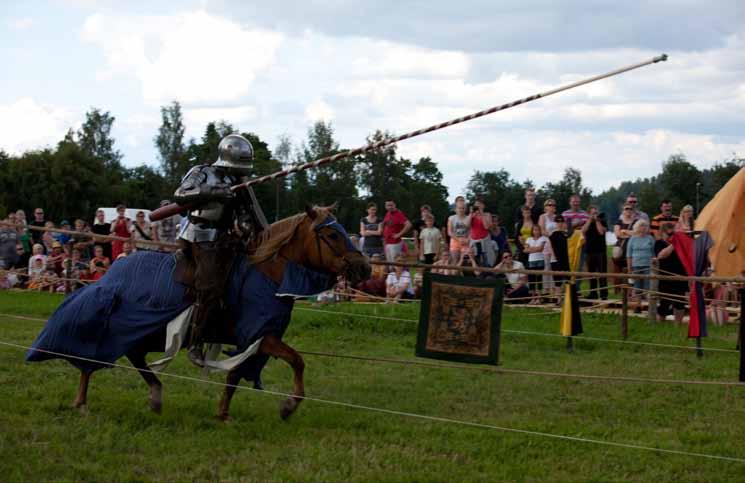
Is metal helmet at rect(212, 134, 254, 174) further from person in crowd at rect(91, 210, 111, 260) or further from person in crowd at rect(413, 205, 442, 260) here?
person in crowd at rect(91, 210, 111, 260)

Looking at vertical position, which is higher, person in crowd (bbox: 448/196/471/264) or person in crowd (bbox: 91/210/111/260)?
person in crowd (bbox: 448/196/471/264)

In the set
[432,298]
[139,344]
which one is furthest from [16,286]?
[432,298]

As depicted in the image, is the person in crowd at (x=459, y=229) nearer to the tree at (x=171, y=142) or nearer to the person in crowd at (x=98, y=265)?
the person in crowd at (x=98, y=265)

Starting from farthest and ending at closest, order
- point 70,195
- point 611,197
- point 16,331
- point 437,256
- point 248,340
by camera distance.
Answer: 1. point 611,197
2. point 70,195
3. point 437,256
4. point 16,331
5. point 248,340

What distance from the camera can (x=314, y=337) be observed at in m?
12.4

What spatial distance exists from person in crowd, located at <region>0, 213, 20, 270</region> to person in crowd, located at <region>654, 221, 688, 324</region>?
1089 centimetres

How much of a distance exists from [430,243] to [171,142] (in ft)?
193

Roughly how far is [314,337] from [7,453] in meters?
6.16

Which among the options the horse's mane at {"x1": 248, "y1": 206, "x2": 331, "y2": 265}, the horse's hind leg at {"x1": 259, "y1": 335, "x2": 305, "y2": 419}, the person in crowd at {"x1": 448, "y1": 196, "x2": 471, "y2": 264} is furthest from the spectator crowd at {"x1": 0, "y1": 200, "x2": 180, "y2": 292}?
the horse's hind leg at {"x1": 259, "y1": 335, "x2": 305, "y2": 419}

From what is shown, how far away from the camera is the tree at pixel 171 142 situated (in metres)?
69.9

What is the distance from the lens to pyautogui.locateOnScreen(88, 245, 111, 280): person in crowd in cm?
1438

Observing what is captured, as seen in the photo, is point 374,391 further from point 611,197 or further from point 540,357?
point 611,197

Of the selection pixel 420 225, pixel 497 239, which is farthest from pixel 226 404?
pixel 420 225

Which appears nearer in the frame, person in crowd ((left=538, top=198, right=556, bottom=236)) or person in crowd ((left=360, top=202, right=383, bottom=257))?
person in crowd ((left=538, top=198, right=556, bottom=236))
